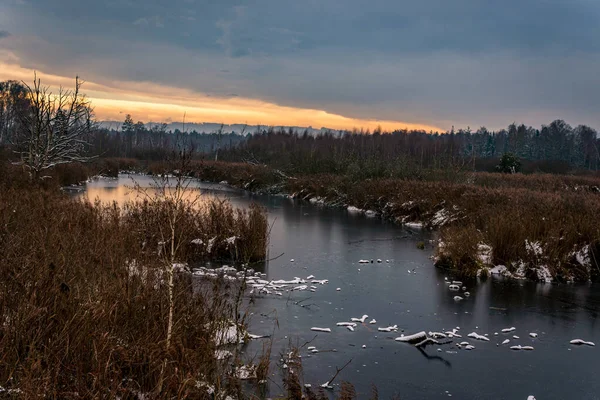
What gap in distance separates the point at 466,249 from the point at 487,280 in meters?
1.31

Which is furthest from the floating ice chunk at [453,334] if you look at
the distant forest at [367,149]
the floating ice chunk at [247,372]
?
the distant forest at [367,149]

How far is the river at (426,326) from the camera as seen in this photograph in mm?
7008

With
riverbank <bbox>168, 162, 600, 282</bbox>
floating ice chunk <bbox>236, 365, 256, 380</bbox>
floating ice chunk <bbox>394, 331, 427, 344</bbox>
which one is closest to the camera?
floating ice chunk <bbox>236, 365, 256, 380</bbox>

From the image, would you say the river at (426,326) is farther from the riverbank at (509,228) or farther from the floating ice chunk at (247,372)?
the riverbank at (509,228)

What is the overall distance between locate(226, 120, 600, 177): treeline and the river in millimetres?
20532

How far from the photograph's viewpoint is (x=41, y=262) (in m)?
6.29

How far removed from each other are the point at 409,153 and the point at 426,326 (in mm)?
40093

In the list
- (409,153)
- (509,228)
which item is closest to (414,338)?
(509,228)

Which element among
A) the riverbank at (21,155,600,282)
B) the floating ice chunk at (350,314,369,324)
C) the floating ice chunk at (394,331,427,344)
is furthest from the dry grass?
the floating ice chunk at (394,331,427,344)

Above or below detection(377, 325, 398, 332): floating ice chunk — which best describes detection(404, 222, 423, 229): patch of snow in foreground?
above

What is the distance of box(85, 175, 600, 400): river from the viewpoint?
7.01m

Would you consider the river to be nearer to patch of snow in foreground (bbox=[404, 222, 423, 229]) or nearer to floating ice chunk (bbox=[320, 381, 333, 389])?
floating ice chunk (bbox=[320, 381, 333, 389])

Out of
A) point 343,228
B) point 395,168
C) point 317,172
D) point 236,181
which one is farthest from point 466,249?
point 236,181

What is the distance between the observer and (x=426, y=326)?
9422mm
